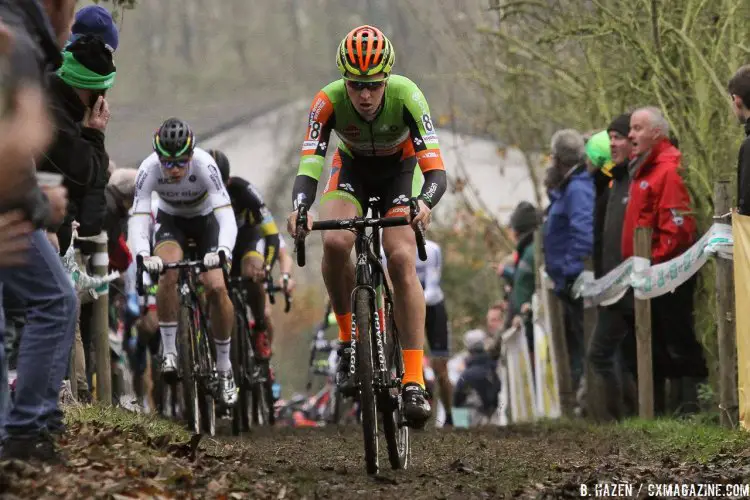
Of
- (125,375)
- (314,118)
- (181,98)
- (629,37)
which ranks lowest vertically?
(125,375)

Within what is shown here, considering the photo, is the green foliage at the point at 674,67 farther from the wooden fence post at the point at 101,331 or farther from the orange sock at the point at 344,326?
the wooden fence post at the point at 101,331

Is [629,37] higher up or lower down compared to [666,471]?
higher up

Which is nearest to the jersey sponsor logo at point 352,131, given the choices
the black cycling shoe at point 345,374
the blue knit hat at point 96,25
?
the black cycling shoe at point 345,374

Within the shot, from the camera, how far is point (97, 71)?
878 cm

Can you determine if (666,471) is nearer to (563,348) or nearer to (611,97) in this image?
(563,348)

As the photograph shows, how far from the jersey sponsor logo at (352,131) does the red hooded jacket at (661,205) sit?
368 centimetres

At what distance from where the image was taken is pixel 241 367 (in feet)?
47.1

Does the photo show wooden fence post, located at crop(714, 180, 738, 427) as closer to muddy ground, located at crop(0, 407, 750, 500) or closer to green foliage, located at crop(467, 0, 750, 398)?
muddy ground, located at crop(0, 407, 750, 500)

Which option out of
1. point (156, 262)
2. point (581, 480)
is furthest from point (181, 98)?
point (581, 480)

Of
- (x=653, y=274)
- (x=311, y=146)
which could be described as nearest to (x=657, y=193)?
(x=653, y=274)

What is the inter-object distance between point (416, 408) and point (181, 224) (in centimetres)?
485

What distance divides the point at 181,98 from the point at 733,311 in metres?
65.8

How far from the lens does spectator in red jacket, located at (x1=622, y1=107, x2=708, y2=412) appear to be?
40.1 ft

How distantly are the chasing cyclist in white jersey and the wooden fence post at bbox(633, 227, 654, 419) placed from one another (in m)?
3.31
